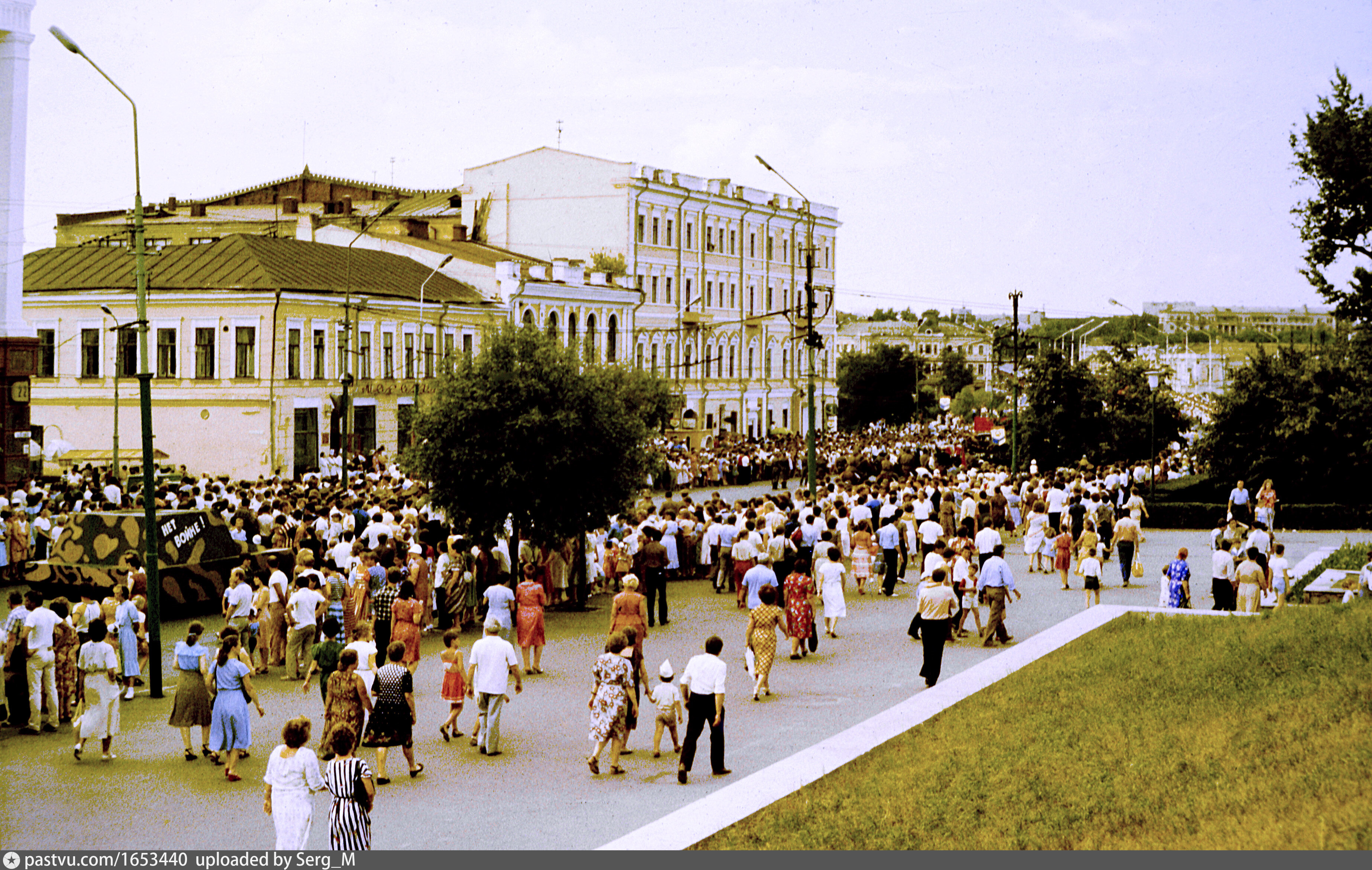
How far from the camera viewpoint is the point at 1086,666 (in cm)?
1563

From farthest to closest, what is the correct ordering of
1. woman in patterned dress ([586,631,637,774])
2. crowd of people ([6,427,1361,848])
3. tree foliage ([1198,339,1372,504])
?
tree foliage ([1198,339,1372,504])
woman in patterned dress ([586,631,637,774])
crowd of people ([6,427,1361,848])

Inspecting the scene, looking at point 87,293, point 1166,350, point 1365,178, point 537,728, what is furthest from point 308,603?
point 1166,350

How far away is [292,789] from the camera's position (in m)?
9.44

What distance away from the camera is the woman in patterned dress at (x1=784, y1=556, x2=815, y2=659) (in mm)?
18172

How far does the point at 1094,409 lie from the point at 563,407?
29.8 meters

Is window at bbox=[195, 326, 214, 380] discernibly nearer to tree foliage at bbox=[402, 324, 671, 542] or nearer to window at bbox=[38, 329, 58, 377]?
window at bbox=[38, 329, 58, 377]

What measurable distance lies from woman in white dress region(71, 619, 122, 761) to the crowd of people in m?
0.02

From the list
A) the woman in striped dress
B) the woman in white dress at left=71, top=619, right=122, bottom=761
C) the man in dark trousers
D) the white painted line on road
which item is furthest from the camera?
the man in dark trousers

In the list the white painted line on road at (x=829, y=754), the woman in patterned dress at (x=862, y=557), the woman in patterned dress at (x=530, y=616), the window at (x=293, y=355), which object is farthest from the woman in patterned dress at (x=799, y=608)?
the window at (x=293, y=355)

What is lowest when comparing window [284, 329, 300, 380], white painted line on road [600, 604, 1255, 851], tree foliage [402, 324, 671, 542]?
white painted line on road [600, 604, 1255, 851]

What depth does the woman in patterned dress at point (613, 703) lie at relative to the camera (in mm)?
12852

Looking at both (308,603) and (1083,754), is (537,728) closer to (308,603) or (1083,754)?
(308,603)

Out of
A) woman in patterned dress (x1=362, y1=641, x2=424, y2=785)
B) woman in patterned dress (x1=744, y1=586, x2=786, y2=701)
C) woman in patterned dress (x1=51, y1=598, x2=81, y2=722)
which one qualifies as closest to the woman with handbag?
woman in patterned dress (x1=744, y1=586, x2=786, y2=701)

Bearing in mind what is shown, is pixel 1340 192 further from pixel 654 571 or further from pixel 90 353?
pixel 90 353
